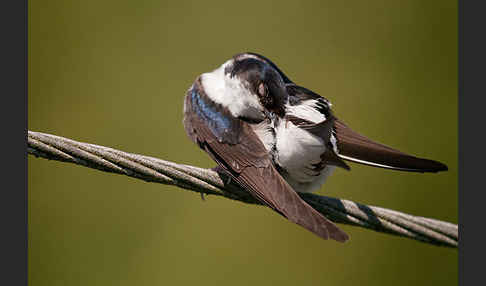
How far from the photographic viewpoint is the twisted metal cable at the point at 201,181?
160 centimetres

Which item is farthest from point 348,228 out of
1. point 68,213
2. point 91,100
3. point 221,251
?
point 91,100

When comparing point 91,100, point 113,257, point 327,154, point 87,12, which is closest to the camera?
point 327,154

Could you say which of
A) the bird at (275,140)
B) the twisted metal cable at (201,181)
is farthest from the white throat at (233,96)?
the twisted metal cable at (201,181)

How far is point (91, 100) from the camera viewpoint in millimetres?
3643

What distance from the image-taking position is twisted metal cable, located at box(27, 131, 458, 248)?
1596 millimetres

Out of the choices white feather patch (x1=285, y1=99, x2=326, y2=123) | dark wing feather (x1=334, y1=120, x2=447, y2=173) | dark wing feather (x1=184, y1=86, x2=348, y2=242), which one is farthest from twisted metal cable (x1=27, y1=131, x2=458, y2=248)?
white feather patch (x1=285, y1=99, x2=326, y2=123)

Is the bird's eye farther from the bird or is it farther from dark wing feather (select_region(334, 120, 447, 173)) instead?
dark wing feather (select_region(334, 120, 447, 173))

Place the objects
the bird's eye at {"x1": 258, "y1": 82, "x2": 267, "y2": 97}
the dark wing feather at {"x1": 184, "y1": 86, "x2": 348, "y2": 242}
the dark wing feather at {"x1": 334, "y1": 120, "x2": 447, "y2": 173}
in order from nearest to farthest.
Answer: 1. the dark wing feather at {"x1": 184, "y1": 86, "x2": 348, "y2": 242}
2. the dark wing feather at {"x1": 334, "y1": 120, "x2": 447, "y2": 173}
3. the bird's eye at {"x1": 258, "y1": 82, "x2": 267, "y2": 97}

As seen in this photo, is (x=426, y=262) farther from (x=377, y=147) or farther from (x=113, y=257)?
(x=113, y=257)

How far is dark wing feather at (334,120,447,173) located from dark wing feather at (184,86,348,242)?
0.35 m

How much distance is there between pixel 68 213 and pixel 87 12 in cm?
160

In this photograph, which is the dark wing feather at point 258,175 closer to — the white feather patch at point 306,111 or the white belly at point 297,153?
the white belly at point 297,153

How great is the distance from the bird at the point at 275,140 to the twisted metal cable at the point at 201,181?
0.37ft

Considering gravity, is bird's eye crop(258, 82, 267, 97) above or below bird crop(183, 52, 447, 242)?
above
